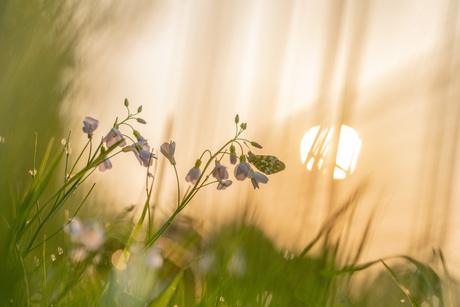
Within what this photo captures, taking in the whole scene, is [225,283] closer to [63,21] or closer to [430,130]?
[63,21]

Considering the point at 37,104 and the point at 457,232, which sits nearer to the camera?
the point at 37,104

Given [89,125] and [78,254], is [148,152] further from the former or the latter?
[78,254]

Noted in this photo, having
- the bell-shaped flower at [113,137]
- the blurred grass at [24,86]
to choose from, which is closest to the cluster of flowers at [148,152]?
the bell-shaped flower at [113,137]

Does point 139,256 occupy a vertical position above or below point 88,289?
above

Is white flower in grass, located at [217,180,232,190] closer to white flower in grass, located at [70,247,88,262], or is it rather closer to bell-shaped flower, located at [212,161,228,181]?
bell-shaped flower, located at [212,161,228,181]

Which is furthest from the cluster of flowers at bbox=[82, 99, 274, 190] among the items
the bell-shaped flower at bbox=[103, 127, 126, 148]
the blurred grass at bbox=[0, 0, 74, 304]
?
the blurred grass at bbox=[0, 0, 74, 304]

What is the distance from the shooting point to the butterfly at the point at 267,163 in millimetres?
652

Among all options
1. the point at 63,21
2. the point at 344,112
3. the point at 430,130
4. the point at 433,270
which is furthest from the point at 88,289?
the point at 430,130

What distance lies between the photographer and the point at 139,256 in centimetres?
60

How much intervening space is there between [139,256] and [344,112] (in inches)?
46.4

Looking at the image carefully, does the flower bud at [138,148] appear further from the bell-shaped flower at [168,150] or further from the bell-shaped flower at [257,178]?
the bell-shaped flower at [257,178]

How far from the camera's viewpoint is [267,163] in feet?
2.19

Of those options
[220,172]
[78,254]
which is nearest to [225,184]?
[220,172]

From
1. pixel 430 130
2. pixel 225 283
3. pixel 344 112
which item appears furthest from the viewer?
pixel 430 130
